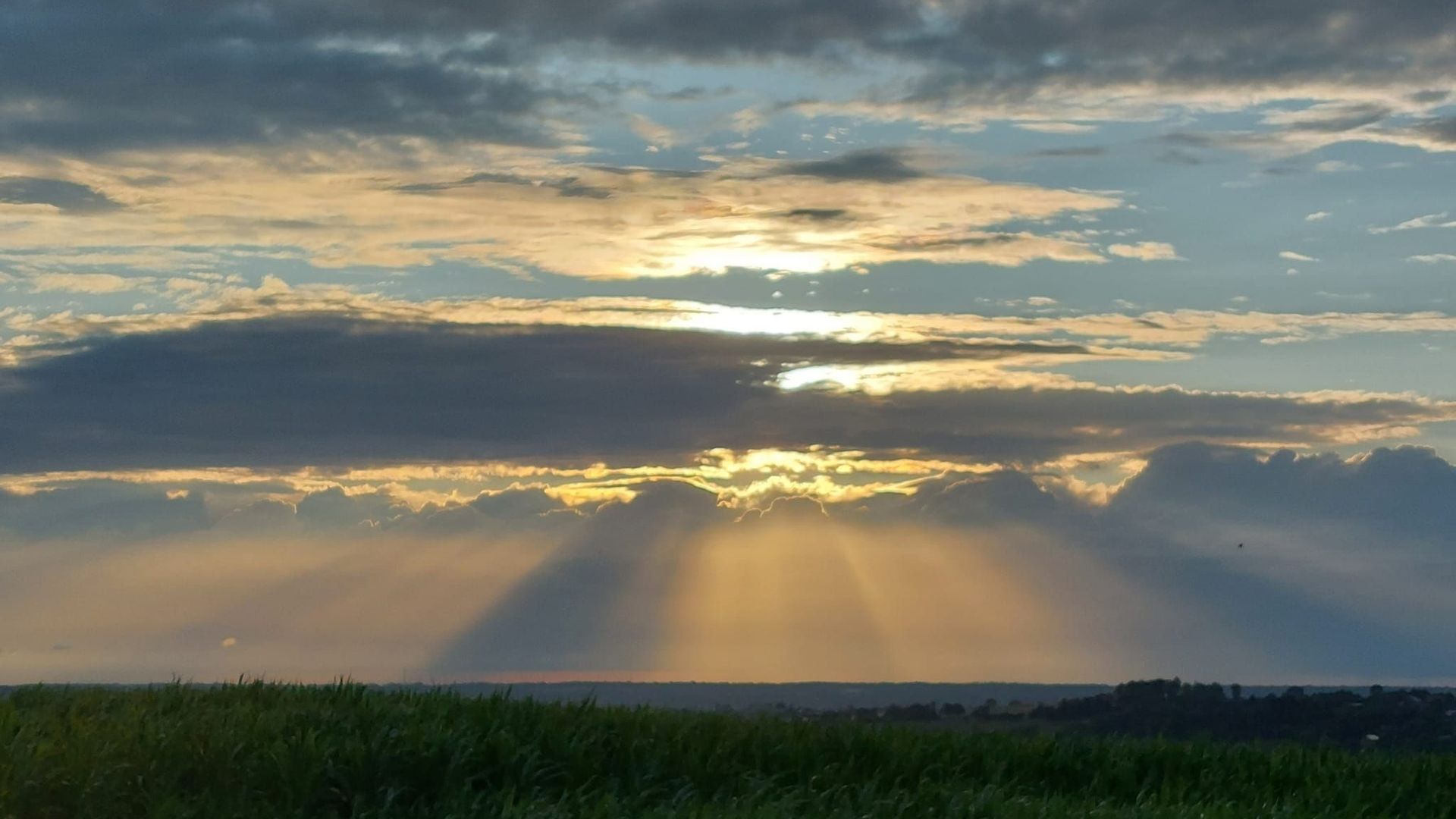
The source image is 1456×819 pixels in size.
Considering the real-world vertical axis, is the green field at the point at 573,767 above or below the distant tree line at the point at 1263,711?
above

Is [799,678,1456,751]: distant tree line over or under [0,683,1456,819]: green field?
under

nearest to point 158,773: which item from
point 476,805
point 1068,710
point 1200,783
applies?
point 476,805

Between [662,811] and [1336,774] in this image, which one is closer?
[662,811]

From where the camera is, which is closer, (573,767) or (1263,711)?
(573,767)

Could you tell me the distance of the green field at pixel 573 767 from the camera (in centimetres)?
1609

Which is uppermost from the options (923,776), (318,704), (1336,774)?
(318,704)

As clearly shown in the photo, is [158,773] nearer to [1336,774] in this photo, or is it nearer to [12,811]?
[12,811]

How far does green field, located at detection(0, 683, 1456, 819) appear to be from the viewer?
16.1 metres

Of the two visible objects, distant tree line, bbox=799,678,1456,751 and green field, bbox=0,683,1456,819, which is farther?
distant tree line, bbox=799,678,1456,751

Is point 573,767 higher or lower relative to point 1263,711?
higher

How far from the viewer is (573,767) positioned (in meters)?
18.6

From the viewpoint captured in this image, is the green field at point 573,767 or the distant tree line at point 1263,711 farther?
the distant tree line at point 1263,711

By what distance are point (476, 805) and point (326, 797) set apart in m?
1.92

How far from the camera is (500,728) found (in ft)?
63.7
